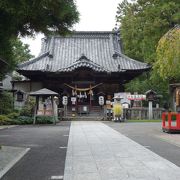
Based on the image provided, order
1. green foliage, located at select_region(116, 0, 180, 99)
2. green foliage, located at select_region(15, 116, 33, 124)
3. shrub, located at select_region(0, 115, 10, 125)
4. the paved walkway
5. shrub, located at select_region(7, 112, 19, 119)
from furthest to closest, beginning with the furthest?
green foliage, located at select_region(116, 0, 180, 99)
shrub, located at select_region(7, 112, 19, 119)
green foliage, located at select_region(15, 116, 33, 124)
shrub, located at select_region(0, 115, 10, 125)
the paved walkway

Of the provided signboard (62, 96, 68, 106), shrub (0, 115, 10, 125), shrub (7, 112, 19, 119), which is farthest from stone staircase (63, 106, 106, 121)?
shrub (0, 115, 10, 125)

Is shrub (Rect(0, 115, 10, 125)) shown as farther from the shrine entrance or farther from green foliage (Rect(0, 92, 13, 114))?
the shrine entrance

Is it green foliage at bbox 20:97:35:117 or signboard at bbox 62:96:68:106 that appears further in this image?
signboard at bbox 62:96:68:106

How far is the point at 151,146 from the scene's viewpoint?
583 inches

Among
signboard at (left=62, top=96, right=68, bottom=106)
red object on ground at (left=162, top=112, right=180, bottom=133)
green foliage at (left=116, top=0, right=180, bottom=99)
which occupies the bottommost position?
red object on ground at (left=162, top=112, right=180, bottom=133)

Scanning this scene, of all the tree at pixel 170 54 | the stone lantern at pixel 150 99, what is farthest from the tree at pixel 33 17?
the stone lantern at pixel 150 99

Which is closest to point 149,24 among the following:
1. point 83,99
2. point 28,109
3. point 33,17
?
point 83,99

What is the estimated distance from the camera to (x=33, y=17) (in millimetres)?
10836

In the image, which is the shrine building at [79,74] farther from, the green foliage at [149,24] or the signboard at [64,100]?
the green foliage at [149,24]

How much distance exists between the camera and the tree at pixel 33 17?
9.84m

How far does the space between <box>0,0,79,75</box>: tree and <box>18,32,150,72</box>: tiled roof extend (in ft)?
83.2

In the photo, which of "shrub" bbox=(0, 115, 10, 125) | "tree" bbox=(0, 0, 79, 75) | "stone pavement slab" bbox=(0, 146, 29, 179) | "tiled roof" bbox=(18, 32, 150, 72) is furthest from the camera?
"tiled roof" bbox=(18, 32, 150, 72)

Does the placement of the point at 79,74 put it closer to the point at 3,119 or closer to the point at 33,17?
the point at 3,119

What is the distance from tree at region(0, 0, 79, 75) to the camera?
32.3 feet
